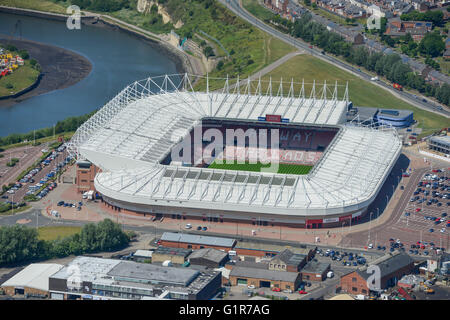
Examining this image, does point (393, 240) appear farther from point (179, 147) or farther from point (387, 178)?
point (179, 147)

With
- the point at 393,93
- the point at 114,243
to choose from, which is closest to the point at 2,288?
the point at 114,243

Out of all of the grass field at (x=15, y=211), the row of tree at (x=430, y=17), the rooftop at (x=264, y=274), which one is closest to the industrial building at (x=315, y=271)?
the rooftop at (x=264, y=274)

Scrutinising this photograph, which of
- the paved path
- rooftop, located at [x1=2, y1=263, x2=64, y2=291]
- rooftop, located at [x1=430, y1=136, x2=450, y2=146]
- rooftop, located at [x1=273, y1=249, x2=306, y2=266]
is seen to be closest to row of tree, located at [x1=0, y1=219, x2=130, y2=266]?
rooftop, located at [x1=2, y1=263, x2=64, y2=291]

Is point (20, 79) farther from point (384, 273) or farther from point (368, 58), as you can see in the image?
point (384, 273)

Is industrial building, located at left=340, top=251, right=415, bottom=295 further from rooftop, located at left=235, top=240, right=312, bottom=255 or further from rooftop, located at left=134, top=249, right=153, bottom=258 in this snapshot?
rooftop, located at left=134, top=249, right=153, bottom=258

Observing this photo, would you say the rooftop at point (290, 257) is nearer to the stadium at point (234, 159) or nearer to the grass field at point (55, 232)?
the stadium at point (234, 159)

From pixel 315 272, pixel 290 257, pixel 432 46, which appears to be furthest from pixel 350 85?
pixel 315 272
